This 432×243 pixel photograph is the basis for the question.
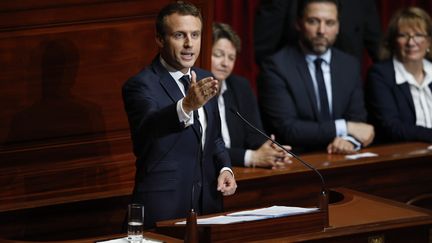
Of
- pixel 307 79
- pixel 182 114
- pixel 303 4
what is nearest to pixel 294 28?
pixel 303 4

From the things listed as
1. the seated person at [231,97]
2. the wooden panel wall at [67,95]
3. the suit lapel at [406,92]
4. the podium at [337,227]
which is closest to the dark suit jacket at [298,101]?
the seated person at [231,97]

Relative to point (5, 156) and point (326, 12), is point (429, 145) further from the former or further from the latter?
point (5, 156)

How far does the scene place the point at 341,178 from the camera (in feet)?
16.0

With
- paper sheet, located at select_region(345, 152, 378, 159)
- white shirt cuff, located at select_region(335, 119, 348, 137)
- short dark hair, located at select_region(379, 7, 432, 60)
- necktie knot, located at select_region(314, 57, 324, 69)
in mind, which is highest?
short dark hair, located at select_region(379, 7, 432, 60)

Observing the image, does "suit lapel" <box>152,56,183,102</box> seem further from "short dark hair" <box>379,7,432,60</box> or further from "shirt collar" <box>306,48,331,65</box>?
"short dark hair" <box>379,7,432,60</box>

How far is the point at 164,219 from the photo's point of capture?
3740 millimetres

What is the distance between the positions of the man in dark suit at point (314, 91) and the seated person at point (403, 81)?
170mm

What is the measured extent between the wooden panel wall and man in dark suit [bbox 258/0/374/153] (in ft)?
3.12

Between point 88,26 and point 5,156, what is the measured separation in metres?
0.66

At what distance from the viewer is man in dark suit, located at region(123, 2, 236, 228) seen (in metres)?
3.63

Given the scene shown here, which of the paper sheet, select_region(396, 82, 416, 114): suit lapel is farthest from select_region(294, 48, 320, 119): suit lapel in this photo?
select_region(396, 82, 416, 114): suit lapel

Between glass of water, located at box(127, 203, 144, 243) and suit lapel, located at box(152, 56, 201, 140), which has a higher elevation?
suit lapel, located at box(152, 56, 201, 140)

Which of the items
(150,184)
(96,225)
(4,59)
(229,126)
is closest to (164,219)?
(150,184)

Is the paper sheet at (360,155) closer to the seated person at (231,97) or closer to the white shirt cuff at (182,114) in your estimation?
the seated person at (231,97)
